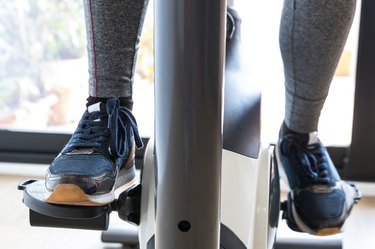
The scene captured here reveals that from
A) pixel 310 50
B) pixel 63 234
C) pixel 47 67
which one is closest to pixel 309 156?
pixel 310 50

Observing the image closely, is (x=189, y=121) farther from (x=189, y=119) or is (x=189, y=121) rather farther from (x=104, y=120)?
(x=104, y=120)

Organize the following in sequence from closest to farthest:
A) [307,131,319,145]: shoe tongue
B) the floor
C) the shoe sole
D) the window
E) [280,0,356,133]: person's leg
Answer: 1. the shoe sole
2. [280,0,356,133]: person's leg
3. [307,131,319,145]: shoe tongue
4. the floor
5. the window

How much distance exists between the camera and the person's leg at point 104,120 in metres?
0.78

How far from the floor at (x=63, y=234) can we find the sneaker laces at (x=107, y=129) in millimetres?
301

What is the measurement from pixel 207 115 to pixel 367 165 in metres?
0.88

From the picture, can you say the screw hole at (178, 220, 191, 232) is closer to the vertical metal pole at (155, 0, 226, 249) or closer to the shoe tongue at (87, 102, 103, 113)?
the vertical metal pole at (155, 0, 226, 249)

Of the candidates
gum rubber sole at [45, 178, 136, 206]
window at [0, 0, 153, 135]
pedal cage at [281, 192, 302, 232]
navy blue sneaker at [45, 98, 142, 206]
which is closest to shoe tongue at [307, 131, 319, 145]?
pedal cage at [281, 192, 302, 232]

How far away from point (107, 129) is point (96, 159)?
0.21 ft

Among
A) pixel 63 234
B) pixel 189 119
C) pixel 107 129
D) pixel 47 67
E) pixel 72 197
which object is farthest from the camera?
pixel 47 67

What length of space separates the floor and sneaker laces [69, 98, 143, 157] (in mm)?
301

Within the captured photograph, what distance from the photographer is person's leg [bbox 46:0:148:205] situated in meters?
0.78

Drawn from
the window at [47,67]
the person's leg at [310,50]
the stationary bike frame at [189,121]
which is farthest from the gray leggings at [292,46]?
the window at [47,67]

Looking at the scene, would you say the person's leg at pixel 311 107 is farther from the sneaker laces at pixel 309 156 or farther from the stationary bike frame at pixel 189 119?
the stationary bike frame at pixel 189 119

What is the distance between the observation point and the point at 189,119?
24.0 inches
